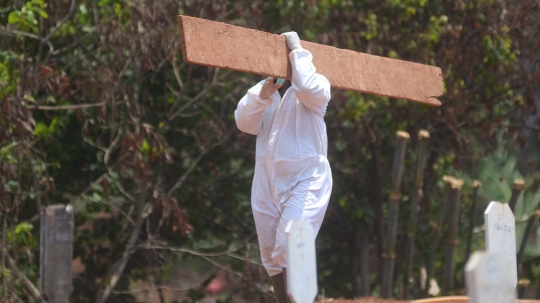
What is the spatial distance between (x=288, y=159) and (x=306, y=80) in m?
0.41

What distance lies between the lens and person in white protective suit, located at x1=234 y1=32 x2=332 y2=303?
407 cm

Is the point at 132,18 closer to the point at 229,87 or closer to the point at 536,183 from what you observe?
→ the point at 229,87

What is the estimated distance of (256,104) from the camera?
4.17 metres

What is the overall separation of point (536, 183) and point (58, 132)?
4198 millimetres

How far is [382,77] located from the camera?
4.58m

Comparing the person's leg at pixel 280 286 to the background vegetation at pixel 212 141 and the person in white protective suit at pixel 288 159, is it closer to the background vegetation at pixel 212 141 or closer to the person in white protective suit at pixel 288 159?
the person in white protective suit at pixel 288 159

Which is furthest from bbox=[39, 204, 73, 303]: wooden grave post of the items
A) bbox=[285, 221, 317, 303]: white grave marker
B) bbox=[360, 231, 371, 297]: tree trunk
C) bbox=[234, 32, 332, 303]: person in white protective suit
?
bbox=[360, 231, 371, 297]: tree trunk

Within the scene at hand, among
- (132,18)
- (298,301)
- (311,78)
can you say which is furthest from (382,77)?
(132,18)

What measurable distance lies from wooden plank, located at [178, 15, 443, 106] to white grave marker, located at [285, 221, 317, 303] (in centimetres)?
98

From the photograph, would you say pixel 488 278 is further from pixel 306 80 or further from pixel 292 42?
pixel 292 42

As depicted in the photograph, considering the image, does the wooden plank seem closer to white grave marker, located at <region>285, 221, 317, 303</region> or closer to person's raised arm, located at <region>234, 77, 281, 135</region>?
person's raised arm, located at <region>234, 77, 281, 135</region>

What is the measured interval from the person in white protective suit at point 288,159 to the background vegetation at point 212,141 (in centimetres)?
192

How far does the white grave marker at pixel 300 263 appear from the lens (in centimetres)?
336

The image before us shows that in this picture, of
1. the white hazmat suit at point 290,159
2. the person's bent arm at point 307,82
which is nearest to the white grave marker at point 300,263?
the white hazmat suit at point 290,159
